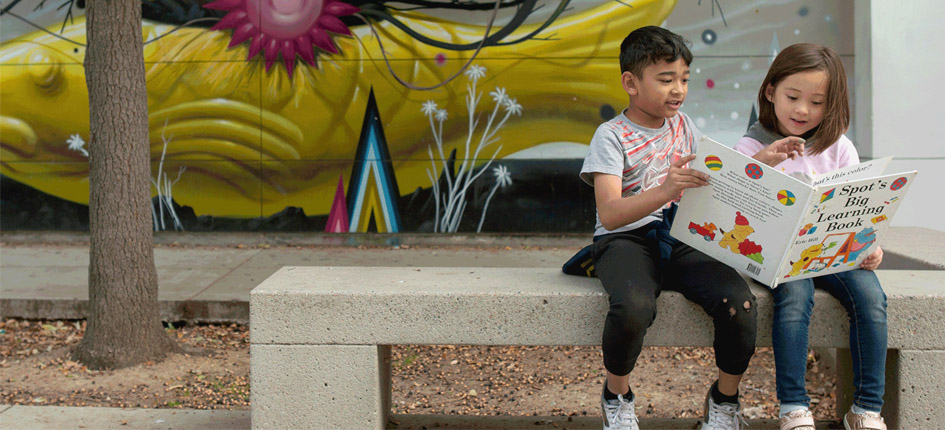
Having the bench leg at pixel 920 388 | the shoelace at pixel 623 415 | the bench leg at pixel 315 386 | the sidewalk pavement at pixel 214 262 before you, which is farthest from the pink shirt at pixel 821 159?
the bench leg at pixel 315 386

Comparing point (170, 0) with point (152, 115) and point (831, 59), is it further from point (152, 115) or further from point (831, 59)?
point (831, 59)

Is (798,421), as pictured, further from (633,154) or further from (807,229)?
(633,154)

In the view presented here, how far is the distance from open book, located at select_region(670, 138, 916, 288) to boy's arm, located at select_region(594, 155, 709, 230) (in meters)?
0.06

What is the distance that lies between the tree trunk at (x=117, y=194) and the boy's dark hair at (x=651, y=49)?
111 inches

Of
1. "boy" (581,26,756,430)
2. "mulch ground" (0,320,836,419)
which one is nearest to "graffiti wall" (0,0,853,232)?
"mulch ground" (0,320,836,419)

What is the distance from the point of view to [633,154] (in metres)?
3.09

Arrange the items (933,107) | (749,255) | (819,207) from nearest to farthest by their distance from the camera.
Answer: (819,207), (749,255), (933,107)

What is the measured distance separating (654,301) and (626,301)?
0.11 m

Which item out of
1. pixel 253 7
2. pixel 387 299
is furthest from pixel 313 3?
pixel 387 299

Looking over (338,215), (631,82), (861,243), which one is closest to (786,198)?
(861,243)

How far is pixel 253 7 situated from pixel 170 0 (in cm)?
78

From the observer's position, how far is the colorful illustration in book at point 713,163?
2.75 metres

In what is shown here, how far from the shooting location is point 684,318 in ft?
9.80

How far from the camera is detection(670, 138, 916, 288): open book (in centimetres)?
265
